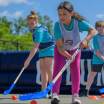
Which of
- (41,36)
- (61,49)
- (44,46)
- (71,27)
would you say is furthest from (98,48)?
(61,49)

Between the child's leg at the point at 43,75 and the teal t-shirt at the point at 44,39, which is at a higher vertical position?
the teal t-shirt at the point at 44,39

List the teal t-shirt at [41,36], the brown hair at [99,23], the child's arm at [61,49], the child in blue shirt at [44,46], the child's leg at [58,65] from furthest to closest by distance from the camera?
1. the brown hair at [99,23]
2. the child in blue shirt at [44,46]
3. the teal t-shirt at [41,36]
4. the child's leg at [58,65]
5. the child's arm at [61,49]

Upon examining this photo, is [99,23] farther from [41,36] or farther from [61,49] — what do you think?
[61,49]

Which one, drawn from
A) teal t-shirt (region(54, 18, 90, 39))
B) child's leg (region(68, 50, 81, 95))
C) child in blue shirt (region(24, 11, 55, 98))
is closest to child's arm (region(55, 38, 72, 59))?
teal t-shirt (region(54, 18, 90, 39))

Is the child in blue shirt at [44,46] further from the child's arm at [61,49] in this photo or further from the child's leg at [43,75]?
the child's arm at [61,49]

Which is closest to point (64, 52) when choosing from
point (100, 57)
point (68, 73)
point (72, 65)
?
point (72, 65)

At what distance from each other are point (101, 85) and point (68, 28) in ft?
6.95

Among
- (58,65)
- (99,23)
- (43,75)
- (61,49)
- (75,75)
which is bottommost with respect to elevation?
(43,75)

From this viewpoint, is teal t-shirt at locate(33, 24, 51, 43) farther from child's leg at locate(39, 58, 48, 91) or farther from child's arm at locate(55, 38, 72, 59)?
child's arm at locate(55, 38, 72, 59)

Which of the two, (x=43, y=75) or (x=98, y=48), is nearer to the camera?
(x=43, y=75)

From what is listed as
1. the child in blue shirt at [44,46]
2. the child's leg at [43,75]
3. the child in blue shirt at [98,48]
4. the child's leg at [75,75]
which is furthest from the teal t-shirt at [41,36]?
the child in blue shirt at [98,48]

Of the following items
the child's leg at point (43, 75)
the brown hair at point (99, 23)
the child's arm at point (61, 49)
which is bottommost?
the child's leg at point (43, 75)

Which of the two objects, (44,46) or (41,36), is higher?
(41,36)

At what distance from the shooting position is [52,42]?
3754 mm
